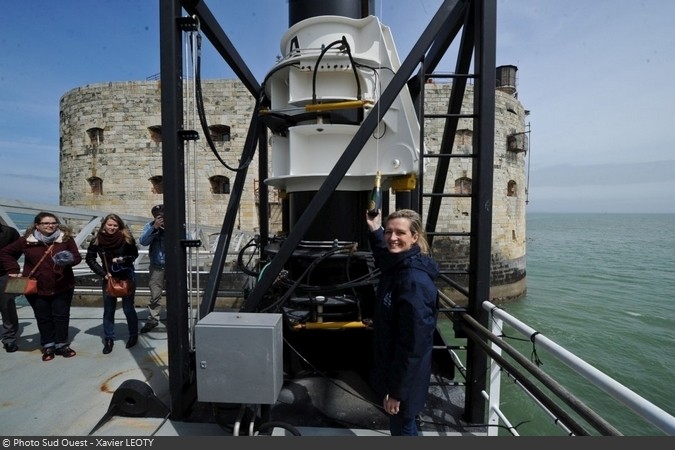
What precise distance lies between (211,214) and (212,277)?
1488cm

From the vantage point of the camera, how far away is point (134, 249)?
13.5 feet

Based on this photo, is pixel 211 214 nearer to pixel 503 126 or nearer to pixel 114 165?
pixel 114 165

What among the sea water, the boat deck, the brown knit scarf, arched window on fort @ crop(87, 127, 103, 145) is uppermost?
arched window on fort @ crop(87, 127, 103, 145)

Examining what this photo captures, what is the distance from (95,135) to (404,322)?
20221 mm

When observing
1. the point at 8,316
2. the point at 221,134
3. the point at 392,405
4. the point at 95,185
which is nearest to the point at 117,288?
the point at 8,316

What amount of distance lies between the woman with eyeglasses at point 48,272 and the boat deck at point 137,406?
0.24 meters

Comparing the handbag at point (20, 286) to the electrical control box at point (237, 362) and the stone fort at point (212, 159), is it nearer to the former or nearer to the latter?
the electrical control box at point (237, 362)

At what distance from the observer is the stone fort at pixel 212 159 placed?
1617 centimetres

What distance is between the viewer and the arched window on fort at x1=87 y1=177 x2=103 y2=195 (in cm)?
1731

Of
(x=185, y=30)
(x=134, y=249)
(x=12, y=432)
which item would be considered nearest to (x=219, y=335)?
(x=12, y=432)

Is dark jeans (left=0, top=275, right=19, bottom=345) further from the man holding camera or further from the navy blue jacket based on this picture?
the navy blue jacket

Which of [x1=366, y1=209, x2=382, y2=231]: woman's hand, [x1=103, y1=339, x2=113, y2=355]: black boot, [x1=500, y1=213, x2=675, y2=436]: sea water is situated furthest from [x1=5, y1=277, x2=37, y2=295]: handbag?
[x1=500, y1=213, x2=675, y2=436]: sea water

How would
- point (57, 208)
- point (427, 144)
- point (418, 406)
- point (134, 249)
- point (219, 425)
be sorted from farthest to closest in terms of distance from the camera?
point (427, 144), point (57, 208), point (134, 249), point (219, 425), point (418, 406)

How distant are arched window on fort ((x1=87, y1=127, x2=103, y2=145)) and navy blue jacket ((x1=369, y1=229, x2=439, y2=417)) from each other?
1956 cm
